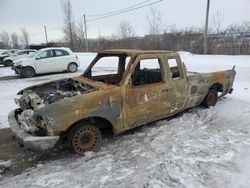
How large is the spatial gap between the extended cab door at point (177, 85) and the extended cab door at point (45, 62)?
36.0 feet

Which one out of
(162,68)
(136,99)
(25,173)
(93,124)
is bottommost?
(25,173)

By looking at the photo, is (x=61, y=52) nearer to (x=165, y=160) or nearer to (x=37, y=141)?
(x=37, y=141)

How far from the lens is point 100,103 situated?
14.7 feet

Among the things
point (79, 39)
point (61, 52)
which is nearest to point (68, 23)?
point (79, 39)

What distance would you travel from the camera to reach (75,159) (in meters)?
4.46

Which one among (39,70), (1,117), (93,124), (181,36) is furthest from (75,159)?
(181,36)

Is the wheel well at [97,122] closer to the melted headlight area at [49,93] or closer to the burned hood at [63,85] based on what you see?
the melted headlight area at [49,93]

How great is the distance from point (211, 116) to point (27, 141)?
4.24 m

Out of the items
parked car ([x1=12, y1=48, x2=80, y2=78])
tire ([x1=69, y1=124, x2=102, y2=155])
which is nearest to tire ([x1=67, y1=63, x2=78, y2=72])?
parked car ([x1=12, y1=48, x2=80, y2=78])

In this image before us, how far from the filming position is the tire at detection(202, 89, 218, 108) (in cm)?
682

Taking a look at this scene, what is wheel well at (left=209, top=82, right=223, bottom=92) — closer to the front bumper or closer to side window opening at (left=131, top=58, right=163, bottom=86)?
side window opening at (left=131, top=58, right=163, bottom=86)

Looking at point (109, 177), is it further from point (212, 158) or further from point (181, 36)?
point (181, 36)

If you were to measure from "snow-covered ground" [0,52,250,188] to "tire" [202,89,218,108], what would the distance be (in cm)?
71

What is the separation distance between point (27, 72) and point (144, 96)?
38.7 ft
